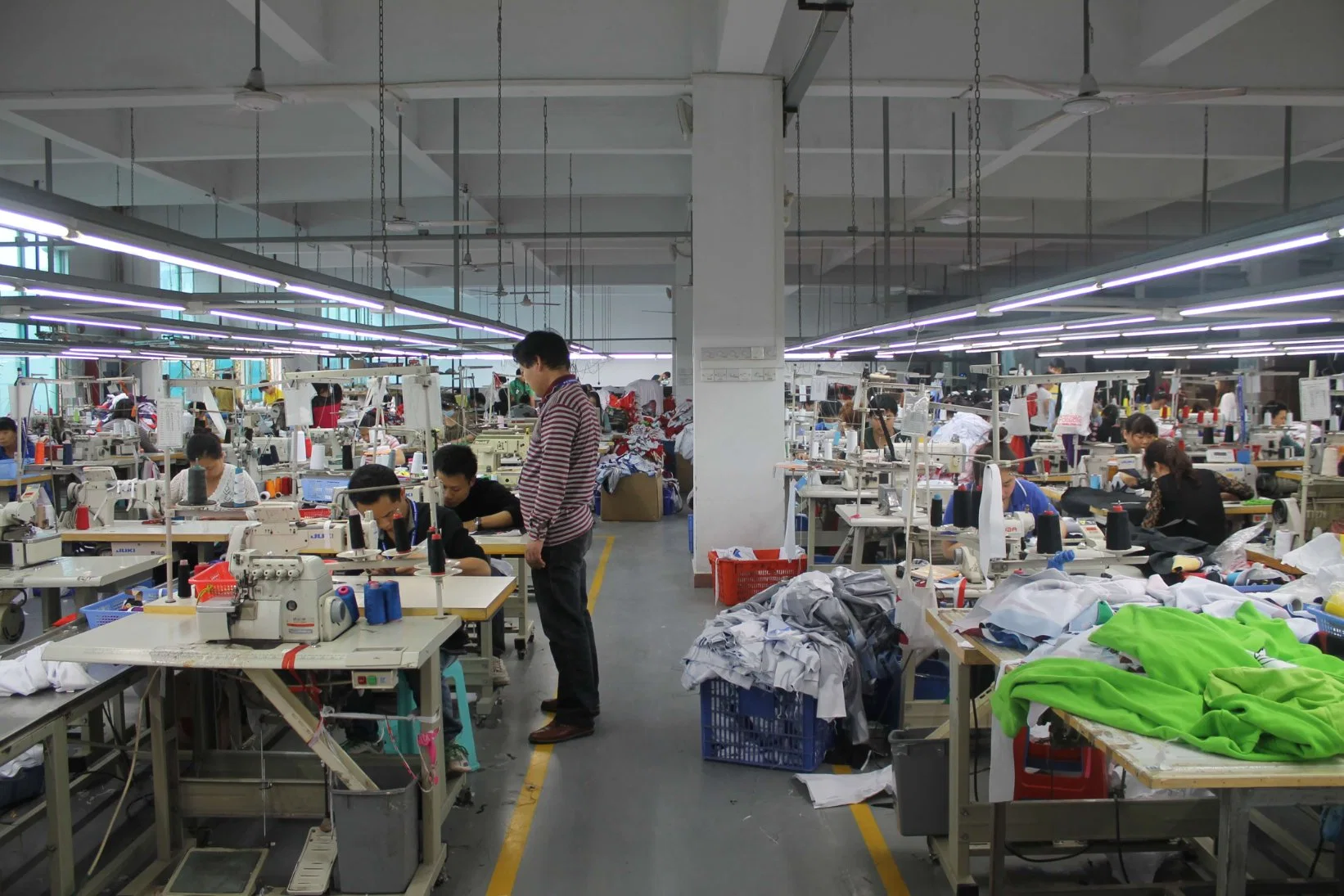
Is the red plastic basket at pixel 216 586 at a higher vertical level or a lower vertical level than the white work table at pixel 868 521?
higher

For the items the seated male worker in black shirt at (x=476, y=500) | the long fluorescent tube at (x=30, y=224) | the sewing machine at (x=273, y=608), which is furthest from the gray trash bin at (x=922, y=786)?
the long fluorescent tube at (x=30, y=224)

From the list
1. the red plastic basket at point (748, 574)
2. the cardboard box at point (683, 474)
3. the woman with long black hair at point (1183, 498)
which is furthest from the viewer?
the cardboard box at point (683, 474)

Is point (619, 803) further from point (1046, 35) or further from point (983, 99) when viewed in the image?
point (983, 99)

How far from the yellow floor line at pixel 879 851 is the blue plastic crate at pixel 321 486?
4528 mm

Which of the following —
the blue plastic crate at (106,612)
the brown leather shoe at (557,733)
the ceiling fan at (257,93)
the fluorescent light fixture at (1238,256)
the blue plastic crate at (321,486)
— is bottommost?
the brown leather shoe at (557,733)

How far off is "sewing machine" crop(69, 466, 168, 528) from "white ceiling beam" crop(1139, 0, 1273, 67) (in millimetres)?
7076

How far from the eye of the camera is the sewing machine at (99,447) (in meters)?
9.07

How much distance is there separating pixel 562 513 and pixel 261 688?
156cm

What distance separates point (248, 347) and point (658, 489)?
785cm

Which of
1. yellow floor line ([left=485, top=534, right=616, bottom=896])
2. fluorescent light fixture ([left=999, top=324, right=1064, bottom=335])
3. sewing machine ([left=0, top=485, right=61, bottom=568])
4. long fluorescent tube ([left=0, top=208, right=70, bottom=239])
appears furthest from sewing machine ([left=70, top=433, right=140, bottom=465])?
fluorescent light fixture ([left=999, top=324, right=1064, bottom=335])

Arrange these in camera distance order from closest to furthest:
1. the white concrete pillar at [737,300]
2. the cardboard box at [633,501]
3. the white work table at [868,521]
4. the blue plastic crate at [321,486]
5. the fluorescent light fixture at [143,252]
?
1. the fluorescent light fixture at [143,252]
2. the white work table at [868,521]
3. the blue plastic crate at [321,486]
4. the white concrete pillar at [737,300]
5. the cardboard box at [633,501]

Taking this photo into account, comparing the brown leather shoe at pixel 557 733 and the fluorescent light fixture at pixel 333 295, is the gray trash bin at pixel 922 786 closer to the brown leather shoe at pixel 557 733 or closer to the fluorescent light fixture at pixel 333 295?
the brown leather shoe at pixel 557 733

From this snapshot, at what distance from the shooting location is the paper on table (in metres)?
3.37

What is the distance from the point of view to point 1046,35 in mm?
6520
